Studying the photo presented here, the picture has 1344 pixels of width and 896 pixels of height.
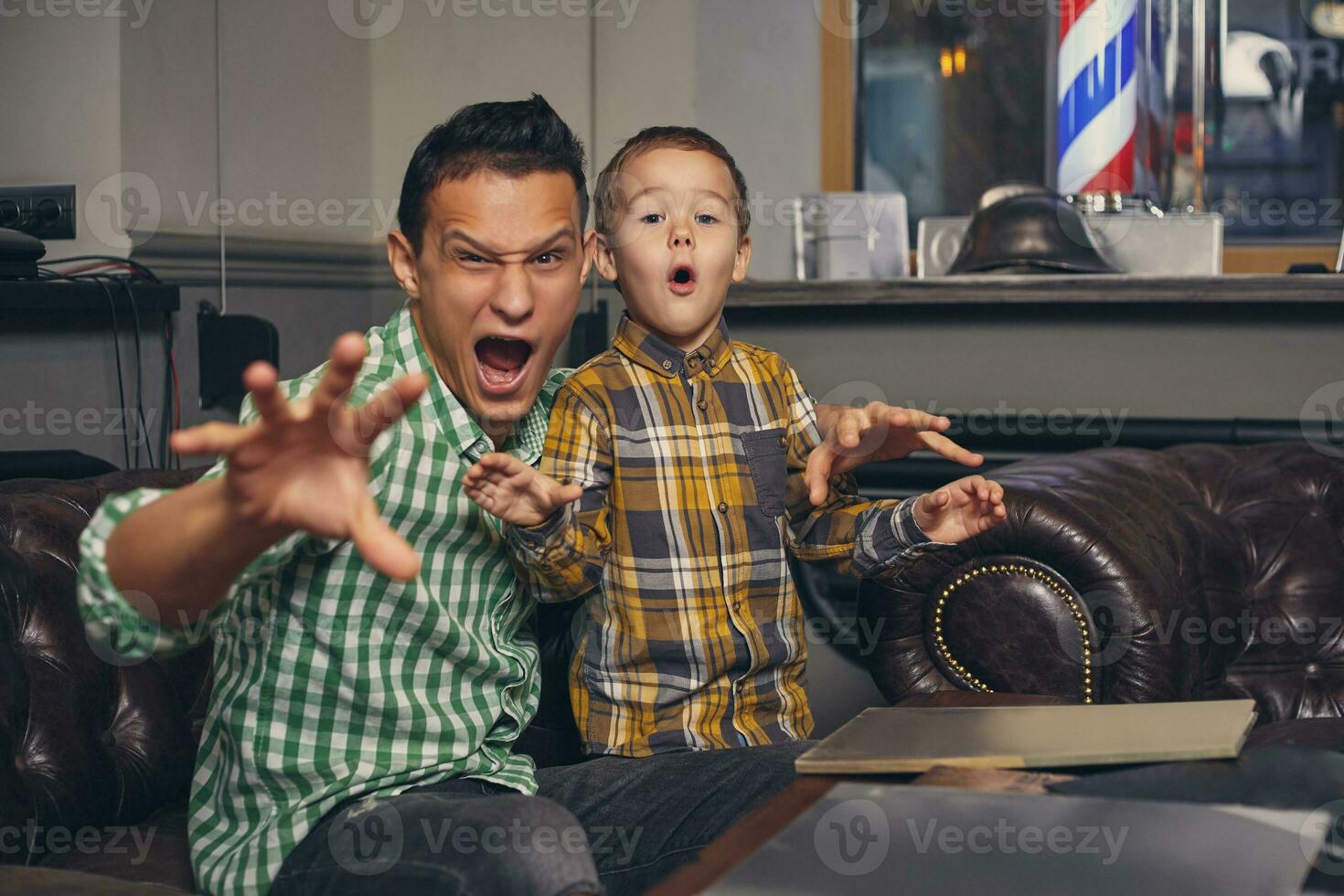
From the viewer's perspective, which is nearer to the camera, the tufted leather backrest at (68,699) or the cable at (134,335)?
the tufted leather backrest at (68,699)

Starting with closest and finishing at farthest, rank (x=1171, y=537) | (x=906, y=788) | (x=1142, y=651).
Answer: (x=906, y=788), (x=1142, y=651), (x=1171, y=537)

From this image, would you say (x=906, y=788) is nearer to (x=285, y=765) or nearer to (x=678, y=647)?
(x=678, y=647)

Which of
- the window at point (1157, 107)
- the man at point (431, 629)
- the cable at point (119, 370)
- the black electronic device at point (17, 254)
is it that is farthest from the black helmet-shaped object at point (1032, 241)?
the black electronic device at point (17, 254)

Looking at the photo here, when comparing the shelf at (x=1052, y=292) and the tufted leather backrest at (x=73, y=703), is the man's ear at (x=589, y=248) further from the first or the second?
the shelf at (x=1052, y=292)

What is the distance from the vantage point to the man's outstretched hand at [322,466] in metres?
0.81

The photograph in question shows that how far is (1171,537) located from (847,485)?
24.4 inches

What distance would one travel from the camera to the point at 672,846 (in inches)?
48.4

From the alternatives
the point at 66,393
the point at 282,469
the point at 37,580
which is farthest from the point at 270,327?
the point at 282,469

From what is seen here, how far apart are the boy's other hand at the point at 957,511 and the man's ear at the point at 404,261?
532mm

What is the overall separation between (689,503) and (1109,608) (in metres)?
0.58

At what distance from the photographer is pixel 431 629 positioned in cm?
119

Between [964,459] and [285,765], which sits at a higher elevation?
[964,459]

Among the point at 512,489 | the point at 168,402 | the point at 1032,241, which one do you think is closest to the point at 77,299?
the point at 168,402

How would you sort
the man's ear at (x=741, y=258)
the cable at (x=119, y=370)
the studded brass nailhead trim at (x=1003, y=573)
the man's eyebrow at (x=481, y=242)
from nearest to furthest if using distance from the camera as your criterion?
the man's eyebrow at (x=481, y=242) < the man's ear at (x=741, y=258) < the studded brass nailhead trim at (x=1003, y=573) < the cable at (x=119, y=370)
